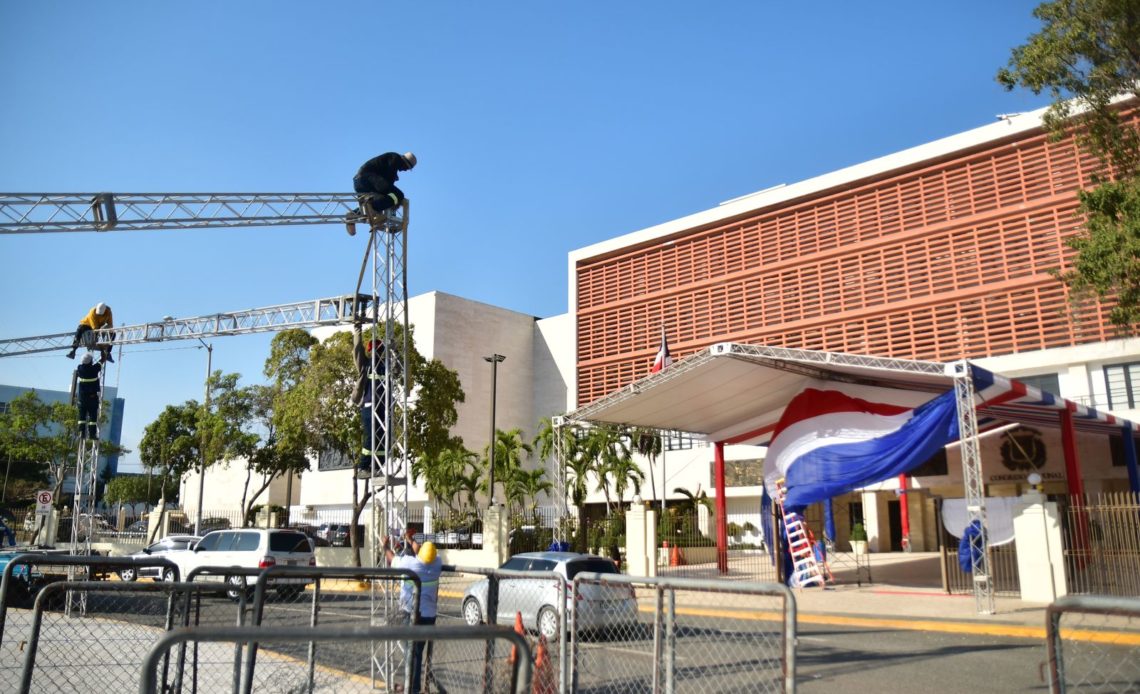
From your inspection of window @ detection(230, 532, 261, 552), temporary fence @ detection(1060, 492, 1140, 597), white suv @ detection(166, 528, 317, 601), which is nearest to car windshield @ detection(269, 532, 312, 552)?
white suv @ detection(166, 528, 317, 601)

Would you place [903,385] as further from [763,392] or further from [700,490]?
[700,490]

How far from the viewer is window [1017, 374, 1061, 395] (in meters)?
35.3

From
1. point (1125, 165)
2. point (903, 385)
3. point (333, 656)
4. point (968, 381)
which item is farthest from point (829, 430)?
point (333, 656)

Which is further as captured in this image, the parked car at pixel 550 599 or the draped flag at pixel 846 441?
the draped flag at pixel 846 441

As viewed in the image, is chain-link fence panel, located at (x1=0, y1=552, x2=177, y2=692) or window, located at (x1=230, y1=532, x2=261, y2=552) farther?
window, located at (x1=230, y1=532, x2=261, y2=552)

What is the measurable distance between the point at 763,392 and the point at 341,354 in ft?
50.9

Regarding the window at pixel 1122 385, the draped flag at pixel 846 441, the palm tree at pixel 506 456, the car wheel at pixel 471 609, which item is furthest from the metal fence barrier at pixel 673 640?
the palm tree at pixel 506 456

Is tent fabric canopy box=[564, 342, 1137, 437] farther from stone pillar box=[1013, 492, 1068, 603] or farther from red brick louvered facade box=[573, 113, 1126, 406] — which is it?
red brick louvered facade box=[573, 113, 1126, 406]

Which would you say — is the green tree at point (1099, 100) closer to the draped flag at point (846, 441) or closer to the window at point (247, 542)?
the draped flag at point (846, 441)

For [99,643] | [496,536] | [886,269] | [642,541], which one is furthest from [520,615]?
[886,269]

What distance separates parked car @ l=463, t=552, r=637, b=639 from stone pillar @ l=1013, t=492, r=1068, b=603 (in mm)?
9638

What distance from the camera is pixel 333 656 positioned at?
465 inches

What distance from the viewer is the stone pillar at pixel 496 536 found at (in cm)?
2953

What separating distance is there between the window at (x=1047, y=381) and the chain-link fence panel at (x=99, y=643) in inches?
1326
